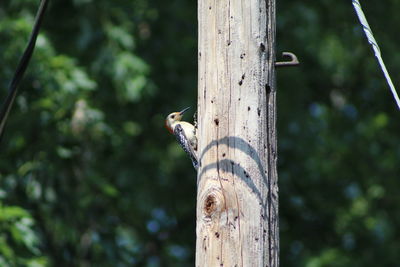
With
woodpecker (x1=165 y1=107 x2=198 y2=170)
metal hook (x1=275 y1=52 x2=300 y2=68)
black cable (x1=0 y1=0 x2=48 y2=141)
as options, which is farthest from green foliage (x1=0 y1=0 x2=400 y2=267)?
metal hook (x1=275 y1=52 x2=300 y2=68)

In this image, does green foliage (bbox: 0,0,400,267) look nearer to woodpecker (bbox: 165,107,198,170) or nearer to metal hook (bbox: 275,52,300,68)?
woodpecker (bbox: 165,107,198,170)

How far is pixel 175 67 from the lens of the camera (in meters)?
12.7

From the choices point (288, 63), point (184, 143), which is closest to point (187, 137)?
point (184, 143)

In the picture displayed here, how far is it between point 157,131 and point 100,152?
56.5 inches

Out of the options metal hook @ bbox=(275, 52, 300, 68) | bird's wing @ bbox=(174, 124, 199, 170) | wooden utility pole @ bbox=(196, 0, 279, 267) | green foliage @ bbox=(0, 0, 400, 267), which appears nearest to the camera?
wooden utility pole @ bbox=(196, 0, 279, 267)

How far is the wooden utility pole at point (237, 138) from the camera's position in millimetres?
4086

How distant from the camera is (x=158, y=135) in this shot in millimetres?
13227

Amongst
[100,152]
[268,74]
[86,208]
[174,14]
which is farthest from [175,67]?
[268,74]

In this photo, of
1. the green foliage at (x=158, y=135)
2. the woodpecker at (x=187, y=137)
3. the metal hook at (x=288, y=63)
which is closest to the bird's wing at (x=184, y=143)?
A: the woodpecker at (x=187, y=137)

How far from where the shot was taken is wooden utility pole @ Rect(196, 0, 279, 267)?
161 inches

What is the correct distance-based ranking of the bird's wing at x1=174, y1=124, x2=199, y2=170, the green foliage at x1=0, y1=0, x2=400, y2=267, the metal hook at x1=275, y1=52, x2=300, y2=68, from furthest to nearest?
the green foliage at x1=0, y1=0, x2=400, y2=267, the bird's wing at x1=174, y1=124, x2=199, y2=170, the metal hook at x1=275, y1=52, x2=300, y2=68

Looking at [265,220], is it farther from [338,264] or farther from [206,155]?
[338,264]

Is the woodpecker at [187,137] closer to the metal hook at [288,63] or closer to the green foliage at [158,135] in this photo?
the green foliage at [158,135]

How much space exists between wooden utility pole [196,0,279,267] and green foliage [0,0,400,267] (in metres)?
5.51
